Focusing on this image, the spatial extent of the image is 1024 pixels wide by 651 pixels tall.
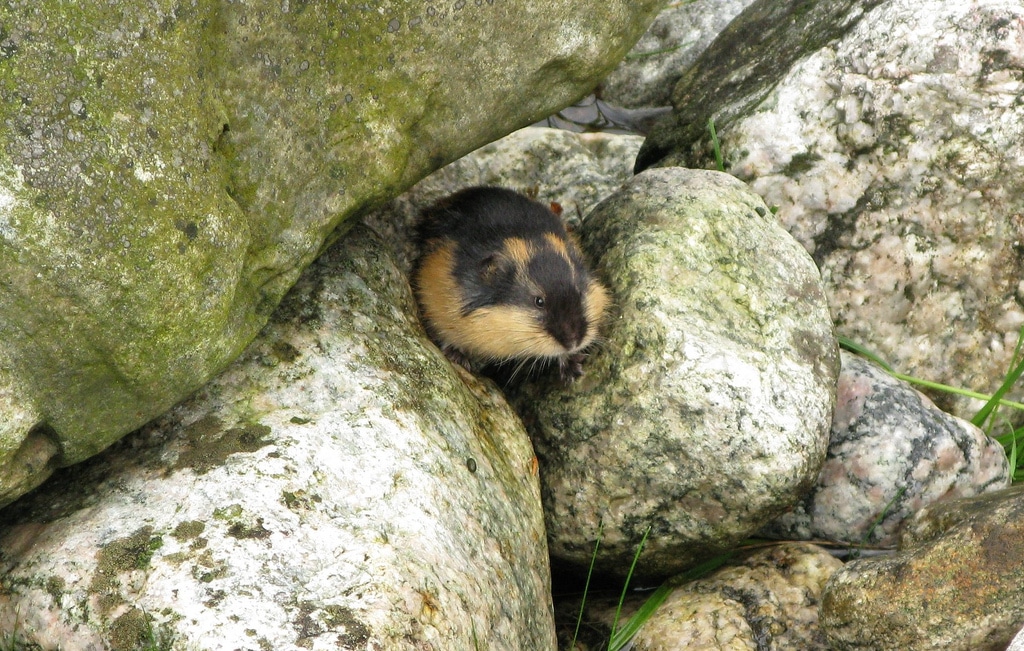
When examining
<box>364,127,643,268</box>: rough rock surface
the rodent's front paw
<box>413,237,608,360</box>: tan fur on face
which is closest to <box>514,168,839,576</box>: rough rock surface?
the rodent's front paw

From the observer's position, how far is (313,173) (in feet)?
13.1

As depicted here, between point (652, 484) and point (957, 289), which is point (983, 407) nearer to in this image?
point (957, 289)

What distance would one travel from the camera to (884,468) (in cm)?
534

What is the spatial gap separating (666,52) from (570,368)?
391 cm

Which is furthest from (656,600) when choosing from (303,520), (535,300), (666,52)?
(666,52)

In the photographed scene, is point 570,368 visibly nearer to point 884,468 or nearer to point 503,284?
point 503,284

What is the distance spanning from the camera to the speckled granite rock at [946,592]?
4.03 metres

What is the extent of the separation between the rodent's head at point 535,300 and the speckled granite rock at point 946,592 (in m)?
1.89

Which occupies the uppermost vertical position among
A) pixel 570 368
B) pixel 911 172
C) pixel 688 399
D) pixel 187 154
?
pixel 187 154

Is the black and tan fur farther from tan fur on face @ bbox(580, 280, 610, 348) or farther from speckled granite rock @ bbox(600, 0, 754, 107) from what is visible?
speckled granite rock @ bbox(600, 0, 754, 107)

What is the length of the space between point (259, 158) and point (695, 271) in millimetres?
2546

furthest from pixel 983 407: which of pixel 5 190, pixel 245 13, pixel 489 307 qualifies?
pixel 5 190

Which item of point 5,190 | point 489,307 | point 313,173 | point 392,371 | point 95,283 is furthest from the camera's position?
point 489,307

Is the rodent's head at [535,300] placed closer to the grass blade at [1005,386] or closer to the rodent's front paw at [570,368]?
the rodent's front paw at [570,368]
